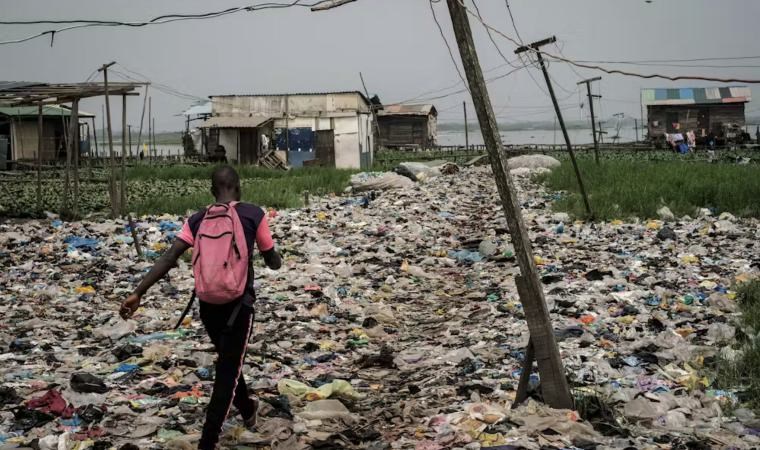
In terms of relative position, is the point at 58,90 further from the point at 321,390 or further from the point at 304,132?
the point at 304,132

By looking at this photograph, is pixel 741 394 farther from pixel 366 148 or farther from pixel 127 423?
pixel 366 148

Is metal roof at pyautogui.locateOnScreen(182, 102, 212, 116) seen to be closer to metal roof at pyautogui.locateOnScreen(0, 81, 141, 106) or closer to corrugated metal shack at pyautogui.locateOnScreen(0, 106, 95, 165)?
corrugated metal shack at pyautogui.locateOnScreen(0, 106, 95, 165)

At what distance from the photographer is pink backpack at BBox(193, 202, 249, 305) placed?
3055 mm

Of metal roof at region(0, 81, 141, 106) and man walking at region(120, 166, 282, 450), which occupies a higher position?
metal roof at region(0, 81, 141, 106)

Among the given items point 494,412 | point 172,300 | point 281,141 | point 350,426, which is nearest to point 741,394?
point 494,412

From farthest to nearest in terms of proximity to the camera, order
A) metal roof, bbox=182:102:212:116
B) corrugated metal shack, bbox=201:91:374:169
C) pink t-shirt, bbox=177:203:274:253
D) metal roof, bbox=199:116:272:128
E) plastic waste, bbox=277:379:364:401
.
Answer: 1. metal roof, bbox=182:102:212:116
2. corrugated metal shack, bbox=201:91:374:169
3. metal roof, bbox=199:116:272:128
4. plastic waste, bbox=277:379:364:401
5. pink t-shirt, bbox=177:203:274:253

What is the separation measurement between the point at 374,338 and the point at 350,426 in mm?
2022

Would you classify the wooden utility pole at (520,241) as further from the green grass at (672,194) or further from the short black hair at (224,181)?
the green grass at (672,194)

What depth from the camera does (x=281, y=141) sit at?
30.0 m

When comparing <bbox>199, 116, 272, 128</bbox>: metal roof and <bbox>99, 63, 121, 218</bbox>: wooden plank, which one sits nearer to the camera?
<bbox>99, 63, 121, 218</bbox>: wooden plank

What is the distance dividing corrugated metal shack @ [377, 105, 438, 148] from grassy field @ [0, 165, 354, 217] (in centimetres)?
1902

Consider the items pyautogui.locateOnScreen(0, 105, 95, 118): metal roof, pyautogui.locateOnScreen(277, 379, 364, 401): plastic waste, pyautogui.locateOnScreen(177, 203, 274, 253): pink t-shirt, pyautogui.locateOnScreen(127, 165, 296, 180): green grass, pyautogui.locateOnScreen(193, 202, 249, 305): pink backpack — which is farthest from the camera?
pyautogui.locateOnScreen(0, 105, 95, 118): metal roof

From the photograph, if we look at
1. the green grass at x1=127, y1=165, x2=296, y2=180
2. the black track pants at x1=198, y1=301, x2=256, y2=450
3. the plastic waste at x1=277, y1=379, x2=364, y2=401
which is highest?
the green grass at x1=127, y1=165, x2=296, y2=180

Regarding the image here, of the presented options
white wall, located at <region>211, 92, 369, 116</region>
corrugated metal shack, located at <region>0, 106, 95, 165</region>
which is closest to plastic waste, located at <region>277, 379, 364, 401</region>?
white wall, located at <region>211, 92, 369, 116</region>
